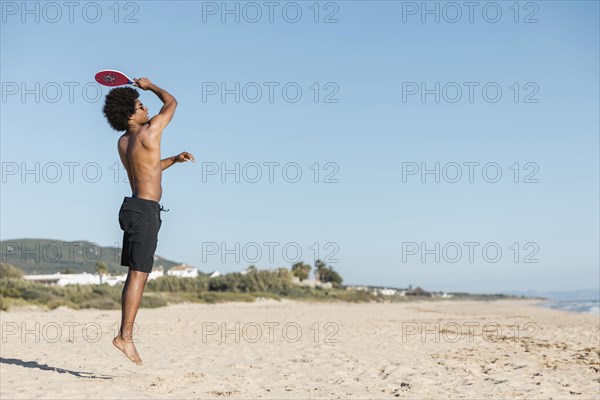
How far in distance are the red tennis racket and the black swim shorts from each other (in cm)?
82

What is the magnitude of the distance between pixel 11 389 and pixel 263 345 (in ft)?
18.4

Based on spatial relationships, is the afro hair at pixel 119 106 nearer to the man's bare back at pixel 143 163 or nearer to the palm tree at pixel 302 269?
the man's bare back at pixel 143 163

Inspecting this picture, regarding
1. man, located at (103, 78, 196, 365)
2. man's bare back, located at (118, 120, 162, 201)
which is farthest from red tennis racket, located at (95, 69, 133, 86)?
man's bare back, located at (118, 120, 162, 201)

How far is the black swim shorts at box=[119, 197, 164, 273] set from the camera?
4.39 meters

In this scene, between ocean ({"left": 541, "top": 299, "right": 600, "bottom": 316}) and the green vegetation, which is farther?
ocean ({"left": 541, "top": 299, "right": 600, "bottom": 316})

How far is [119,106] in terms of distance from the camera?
15.0ft

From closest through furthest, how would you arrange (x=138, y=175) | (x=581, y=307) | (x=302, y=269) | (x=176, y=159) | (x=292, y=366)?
(x=138, y=175)
(x=176, y=159)
(x=292, y=366)
(x=581, y=307)
(x=302, y=269)

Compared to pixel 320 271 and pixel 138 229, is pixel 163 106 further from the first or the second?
pixel 320 271

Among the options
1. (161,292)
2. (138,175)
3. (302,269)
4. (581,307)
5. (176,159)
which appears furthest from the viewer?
(302,269)

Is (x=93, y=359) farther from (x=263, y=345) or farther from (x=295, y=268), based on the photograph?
(x=295, y=268)

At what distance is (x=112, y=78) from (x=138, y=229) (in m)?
1.07

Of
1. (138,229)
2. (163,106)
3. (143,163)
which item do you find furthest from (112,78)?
(138,229)

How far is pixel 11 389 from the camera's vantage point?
20.5 ft

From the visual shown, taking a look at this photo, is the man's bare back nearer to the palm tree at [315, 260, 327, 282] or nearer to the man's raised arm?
the man's raised arm
